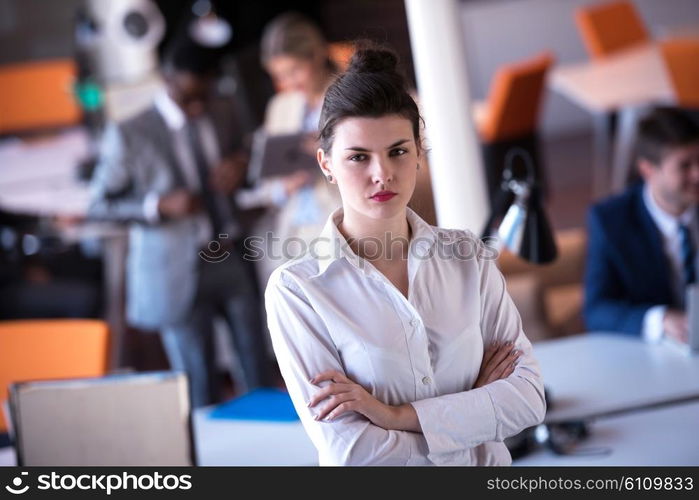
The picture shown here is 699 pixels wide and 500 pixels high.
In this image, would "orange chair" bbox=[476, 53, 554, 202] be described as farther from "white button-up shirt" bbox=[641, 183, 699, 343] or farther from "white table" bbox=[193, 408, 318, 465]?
"white table" bbox=[193, 408, 318, 465]

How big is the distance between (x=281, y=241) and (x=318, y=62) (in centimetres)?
235

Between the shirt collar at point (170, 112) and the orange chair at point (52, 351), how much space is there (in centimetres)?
89

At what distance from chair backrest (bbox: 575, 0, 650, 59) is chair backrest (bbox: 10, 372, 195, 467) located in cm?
587

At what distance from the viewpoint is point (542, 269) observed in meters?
3.86

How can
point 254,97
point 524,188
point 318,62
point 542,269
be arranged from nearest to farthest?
1. point 524,188
2. point 542,269
3. point 318,62
4. point 254,97

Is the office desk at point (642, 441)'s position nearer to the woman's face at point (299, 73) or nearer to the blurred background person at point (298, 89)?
the blurred background person at point (298, 89)

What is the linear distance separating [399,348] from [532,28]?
8387 millimetres

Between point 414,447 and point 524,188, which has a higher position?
point 524,188

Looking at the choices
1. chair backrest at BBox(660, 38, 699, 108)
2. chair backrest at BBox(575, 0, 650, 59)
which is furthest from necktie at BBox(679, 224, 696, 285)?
chair backrest at BBox(575, 0, 650, 59)

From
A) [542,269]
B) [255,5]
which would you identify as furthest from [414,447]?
[255,5]

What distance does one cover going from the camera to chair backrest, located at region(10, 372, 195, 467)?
7.29ft

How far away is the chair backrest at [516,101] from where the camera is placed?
6.38m

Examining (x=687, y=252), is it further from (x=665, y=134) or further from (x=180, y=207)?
(x=180, y=207)
